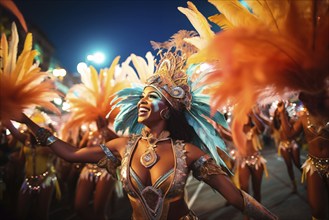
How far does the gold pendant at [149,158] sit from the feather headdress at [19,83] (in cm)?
126

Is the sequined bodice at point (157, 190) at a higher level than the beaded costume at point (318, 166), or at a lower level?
higher

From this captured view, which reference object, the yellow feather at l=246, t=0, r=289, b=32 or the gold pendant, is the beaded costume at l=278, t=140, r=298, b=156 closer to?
the gold pendant

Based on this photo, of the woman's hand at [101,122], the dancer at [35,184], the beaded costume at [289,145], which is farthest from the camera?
the beaded costume at [289,145]

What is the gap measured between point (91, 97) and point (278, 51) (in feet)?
12.9

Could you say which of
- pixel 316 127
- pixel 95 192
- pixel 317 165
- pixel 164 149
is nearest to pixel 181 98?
pixel 164 149

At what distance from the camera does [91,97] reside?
4.89 meters

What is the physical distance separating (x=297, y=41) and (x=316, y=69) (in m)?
0.24

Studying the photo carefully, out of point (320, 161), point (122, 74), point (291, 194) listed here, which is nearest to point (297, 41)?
point (320, 161)

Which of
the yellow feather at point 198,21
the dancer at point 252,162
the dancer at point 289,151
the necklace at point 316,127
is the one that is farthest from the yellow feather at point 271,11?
the dancer at point 289,151

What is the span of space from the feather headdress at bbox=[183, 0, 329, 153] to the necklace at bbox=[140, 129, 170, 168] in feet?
3.15

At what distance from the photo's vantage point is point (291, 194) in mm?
6828

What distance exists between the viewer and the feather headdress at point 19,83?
2295 millimetres

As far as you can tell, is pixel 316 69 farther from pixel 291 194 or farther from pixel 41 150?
pixel 291 194

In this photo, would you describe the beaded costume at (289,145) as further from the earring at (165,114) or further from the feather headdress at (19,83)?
the feather headdress at (19,83)
